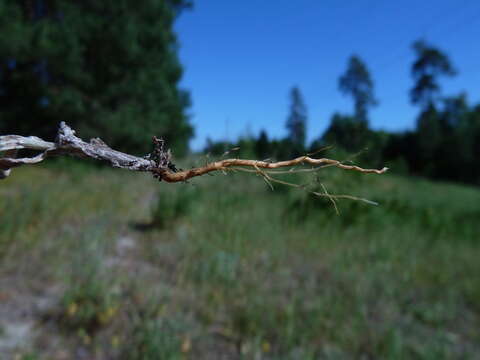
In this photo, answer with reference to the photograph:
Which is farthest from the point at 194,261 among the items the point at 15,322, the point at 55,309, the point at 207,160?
the point at 207,160

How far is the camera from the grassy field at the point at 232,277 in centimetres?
207

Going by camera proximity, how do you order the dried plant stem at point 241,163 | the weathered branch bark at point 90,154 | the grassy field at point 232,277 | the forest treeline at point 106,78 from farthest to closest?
the forest treeline at point 106,78
the grassy field at point 232,277
the dried plant stem at point 241,163
the weathered branch bark at point 90,154

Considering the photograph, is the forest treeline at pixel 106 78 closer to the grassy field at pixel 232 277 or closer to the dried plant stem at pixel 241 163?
the grassy field at pixel 232 277

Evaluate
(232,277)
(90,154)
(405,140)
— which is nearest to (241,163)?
(90,154)

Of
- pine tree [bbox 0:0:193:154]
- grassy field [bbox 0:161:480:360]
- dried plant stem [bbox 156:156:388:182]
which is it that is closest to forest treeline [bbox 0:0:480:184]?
pine tree [bbox 0:0:193:154]

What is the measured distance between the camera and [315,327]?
87.1 inches

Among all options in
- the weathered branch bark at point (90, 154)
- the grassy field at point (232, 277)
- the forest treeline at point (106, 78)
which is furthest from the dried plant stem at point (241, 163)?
the forest treeline at point (106, 78)

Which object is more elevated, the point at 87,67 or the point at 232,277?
the point at 87,67

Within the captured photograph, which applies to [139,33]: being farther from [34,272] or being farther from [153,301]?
[153,301]

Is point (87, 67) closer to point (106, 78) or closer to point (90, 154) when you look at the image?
point (106, 78)

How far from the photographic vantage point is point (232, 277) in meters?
2.65

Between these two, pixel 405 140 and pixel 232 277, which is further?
pixel 405 140

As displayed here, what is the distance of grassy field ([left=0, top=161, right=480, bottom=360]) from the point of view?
6.79ft

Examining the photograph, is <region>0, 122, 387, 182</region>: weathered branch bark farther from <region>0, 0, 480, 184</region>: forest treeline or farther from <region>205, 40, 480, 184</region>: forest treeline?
<region>0, 0, 480, 184</region>: forest treeline
